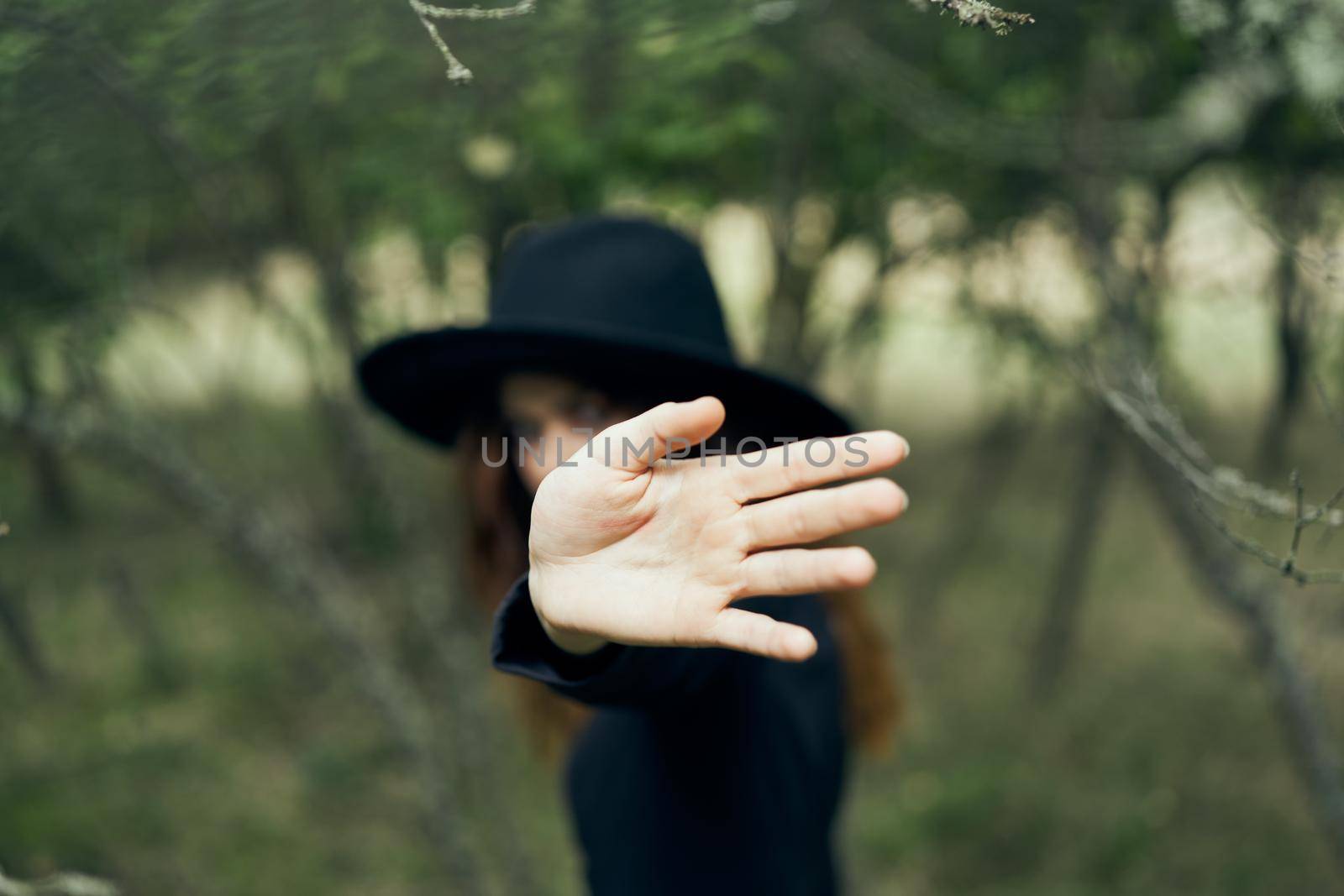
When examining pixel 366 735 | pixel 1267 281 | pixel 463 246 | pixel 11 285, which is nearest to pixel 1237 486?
pixel 11 285

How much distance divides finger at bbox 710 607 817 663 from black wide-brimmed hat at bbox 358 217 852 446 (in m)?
0.50

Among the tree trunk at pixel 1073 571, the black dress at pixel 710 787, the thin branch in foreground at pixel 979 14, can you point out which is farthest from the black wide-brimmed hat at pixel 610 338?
the tree trunk at pixel 1073 571

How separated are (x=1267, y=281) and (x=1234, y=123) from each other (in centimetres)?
189

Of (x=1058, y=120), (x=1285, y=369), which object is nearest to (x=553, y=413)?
(x=1058, y=120)

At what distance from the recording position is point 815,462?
985 mm

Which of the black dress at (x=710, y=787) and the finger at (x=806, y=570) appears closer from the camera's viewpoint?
the finger at (x=806, y=570)

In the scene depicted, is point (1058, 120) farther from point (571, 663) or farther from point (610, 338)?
point (571, 663)

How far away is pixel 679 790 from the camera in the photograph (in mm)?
1518

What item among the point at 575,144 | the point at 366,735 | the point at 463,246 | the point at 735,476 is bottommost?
the point at 366,735

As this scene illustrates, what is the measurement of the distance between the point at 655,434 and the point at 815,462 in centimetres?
17

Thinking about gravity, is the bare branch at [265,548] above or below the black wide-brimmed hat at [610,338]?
below

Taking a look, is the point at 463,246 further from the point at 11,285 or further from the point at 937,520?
the point at 937,520

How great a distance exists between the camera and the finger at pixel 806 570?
93 centimetres

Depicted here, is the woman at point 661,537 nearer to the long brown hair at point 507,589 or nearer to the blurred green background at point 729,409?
the long brown hair at point 507,589
